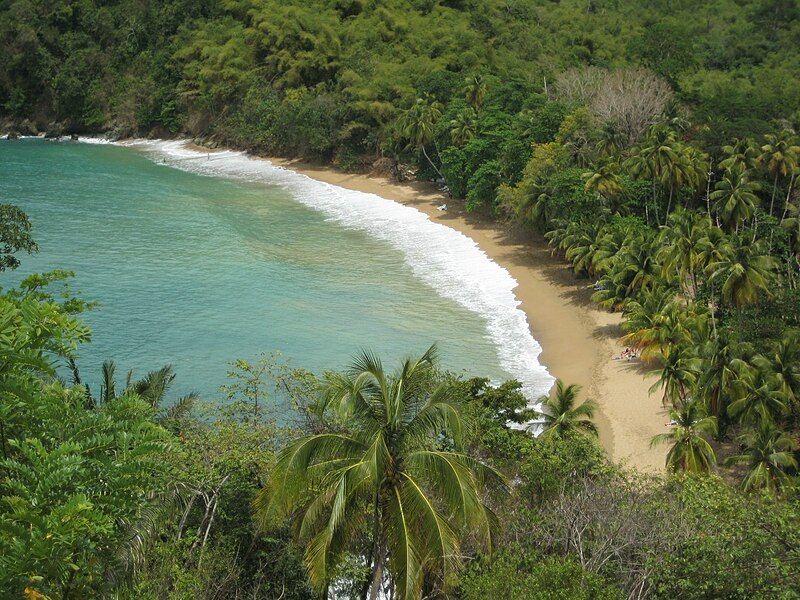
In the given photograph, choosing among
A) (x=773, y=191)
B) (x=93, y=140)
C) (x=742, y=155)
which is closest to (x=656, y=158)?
(x=742, y=155)

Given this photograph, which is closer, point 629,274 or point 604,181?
point 629,274

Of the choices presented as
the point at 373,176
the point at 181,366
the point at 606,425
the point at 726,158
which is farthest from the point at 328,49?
the point at 606,425

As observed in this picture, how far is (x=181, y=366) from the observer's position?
30.3 meters

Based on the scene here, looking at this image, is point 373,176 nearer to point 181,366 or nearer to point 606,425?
point 181,366

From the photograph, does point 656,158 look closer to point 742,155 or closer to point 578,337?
point 742,155

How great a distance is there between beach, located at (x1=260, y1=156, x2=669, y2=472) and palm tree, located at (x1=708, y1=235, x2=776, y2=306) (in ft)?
12.9

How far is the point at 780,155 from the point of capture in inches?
1522

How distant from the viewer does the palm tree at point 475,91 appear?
183ft

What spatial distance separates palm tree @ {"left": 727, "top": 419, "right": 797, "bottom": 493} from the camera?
20641 millimetres

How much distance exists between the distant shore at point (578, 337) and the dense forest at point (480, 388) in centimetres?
99

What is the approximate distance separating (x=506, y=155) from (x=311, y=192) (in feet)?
55.7

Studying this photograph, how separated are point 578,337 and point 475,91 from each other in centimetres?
2743

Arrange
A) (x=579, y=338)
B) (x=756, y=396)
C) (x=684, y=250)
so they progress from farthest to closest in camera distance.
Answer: (x=579, y=338)
(x=684, y=250)
(x=756, y=396)

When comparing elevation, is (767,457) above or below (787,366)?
below
